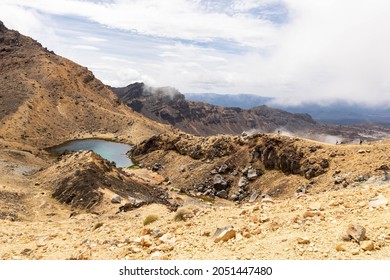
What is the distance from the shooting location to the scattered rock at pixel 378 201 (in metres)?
14.5

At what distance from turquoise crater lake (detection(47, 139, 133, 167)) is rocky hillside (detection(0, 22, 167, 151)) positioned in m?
6.58

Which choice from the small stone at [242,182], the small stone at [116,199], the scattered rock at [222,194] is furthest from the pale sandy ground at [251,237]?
the small stone at [242,182]

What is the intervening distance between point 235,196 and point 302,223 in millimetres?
60497

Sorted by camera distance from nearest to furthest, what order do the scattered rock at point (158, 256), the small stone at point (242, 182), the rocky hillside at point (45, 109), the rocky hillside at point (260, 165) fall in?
the scattered rock at point (158, 256), the rocky hillside at point (260, 165), the small stone at point (242, 182), the rocky hillside at point (45, 109)

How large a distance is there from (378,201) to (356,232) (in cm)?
423

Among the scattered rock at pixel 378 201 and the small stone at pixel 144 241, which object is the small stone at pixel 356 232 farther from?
the small stone at pixel 144 241

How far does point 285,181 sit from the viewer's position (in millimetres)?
67812

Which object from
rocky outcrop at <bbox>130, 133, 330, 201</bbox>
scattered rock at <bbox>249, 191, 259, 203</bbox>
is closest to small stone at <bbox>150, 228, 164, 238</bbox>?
rocky outcrop at <bbox>130, 133, 330, 201</bbox>

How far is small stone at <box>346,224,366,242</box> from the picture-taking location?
443 inches

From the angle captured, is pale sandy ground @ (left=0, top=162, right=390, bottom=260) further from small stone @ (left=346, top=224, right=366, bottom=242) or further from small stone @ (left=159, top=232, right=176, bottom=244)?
small stone @ (left=346, top=224, right=366, bottom=242)

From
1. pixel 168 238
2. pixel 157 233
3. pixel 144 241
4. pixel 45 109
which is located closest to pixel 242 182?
pixel 157 233

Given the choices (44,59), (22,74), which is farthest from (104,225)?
(44,59)

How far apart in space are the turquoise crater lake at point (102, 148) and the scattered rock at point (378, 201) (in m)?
96.2
